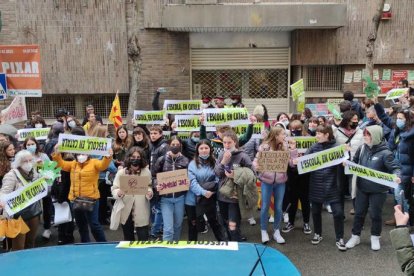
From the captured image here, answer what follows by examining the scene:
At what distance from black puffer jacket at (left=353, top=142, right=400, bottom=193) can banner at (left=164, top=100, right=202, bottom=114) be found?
3.49 metres

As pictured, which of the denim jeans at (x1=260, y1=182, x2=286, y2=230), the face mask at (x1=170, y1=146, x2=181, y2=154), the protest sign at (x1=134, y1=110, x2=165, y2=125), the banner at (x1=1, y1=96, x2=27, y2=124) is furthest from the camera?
the protest sign at (x1=134, y1=110, x2=165, y2=125)

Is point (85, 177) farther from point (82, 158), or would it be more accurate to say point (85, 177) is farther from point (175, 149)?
point (175, 149)

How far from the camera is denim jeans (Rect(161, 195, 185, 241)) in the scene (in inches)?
213

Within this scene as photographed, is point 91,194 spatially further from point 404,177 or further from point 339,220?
point 404,177

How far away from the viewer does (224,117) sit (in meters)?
6.84

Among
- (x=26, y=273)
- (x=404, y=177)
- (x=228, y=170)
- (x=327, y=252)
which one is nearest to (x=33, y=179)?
(x=228, y=170)

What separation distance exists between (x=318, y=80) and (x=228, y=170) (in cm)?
905

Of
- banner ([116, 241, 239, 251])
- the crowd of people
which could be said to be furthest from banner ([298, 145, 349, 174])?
banner ([116, 241, 239, 251])

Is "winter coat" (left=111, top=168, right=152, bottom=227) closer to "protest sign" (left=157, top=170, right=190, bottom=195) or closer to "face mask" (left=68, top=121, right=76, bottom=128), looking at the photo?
"protest sign" (left=157, top=170, right=190, bottom=195)

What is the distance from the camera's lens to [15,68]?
8.62 meters

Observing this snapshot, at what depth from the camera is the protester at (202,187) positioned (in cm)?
550

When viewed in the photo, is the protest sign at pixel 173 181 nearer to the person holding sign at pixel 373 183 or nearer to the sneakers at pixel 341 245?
the sneakers at pixel 341 245

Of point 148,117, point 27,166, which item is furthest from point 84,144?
point 148,117

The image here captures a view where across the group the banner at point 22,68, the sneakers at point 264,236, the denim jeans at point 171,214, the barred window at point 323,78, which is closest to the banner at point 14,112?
the banner at point 22,68
